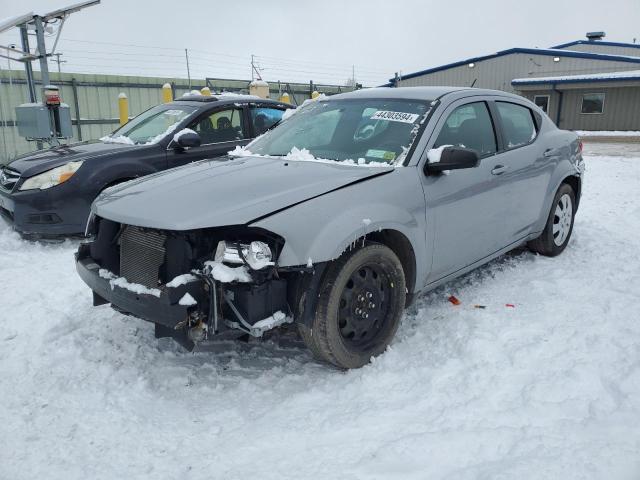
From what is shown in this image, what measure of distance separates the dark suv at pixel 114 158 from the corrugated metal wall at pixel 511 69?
68.2 feet

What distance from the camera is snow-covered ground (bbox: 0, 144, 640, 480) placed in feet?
7.80

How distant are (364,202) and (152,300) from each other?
130cm

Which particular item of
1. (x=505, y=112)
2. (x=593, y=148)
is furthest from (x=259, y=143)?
(x=593, y=148)

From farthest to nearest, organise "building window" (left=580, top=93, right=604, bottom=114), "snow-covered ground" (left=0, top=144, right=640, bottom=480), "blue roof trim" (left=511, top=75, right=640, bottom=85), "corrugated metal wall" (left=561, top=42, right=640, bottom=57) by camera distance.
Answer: "corrugated metal wall" (left=561, top=42, right=640, bottom=57), "building window" (left=580, top=93, right=604, bottom=114), "blue roof trim" (left=511, top=75, right=640, bottom=85), "snow-covered ground" (left=0, top=144, right=640, bottom=480)

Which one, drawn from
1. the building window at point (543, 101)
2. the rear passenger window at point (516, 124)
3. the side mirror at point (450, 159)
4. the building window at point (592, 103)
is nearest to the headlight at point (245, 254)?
the side mirror at point (450, 159)

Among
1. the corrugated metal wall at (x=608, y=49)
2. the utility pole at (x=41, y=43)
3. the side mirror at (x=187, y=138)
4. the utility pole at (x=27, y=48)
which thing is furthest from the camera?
the corrugated metal wall at (x=608, y=49)

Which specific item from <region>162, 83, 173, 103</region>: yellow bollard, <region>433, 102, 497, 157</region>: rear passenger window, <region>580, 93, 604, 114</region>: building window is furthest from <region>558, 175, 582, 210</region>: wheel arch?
<region>580, 93, 604, 114</region>: building window

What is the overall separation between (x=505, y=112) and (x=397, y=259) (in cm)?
210

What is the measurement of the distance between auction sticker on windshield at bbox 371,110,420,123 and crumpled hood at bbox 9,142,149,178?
10.8ft

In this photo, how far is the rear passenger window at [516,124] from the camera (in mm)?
4445

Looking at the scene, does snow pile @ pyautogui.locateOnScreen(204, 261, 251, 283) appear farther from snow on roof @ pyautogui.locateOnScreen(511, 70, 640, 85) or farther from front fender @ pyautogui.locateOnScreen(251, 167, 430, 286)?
snow on roof @ pyautogui.locateOnScreen(511, 70, 640, 85)

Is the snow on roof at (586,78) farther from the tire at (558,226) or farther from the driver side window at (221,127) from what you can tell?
the driver side window at (221,127)

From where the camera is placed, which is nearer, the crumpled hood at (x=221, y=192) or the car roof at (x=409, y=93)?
the crumpled hood at (x=221, y=192)

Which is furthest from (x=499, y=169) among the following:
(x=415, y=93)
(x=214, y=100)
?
(x=214, y=100)
